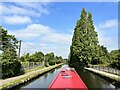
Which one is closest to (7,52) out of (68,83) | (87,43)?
(68,83)

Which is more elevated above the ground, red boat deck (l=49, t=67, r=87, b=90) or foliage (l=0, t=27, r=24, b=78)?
foliage (l=0, t=27, r=24, b=78)

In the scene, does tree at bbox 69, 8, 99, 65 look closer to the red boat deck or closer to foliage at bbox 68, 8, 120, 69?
foliage at bbox 68, 8, 120, 69

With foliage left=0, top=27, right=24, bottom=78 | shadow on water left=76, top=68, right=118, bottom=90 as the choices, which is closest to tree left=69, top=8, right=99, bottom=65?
shadow on water left=76, top=68, right=118, bottom=90

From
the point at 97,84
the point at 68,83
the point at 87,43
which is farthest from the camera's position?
the point at 87,43

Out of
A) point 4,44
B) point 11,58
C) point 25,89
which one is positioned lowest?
point 25,89

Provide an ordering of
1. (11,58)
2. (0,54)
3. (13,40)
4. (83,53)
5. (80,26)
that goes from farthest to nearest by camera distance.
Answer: (80,26)
(83,53)
(13,40)
(11,58)
(0,54)

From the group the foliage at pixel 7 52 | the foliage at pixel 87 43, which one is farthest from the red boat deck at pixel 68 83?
the foliage at pixel 87 43

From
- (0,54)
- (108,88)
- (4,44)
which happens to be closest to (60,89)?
(108,88)

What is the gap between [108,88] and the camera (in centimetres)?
1884

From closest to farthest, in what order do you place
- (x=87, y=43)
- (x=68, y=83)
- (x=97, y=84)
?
(x=68, y=83) → (x=97, y=84) → (x=87, y=43)

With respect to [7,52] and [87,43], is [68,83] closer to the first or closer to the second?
[7,52]

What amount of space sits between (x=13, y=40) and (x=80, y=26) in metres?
36.1

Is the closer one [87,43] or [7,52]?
[7,52]

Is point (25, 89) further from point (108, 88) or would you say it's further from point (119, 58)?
point (119, 58)
